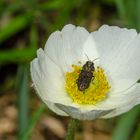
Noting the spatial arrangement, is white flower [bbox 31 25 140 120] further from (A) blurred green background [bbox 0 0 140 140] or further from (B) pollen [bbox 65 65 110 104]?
(A) blurred green background [bbox 0 0 140 140]

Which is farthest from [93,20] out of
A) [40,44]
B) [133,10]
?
[133,10]

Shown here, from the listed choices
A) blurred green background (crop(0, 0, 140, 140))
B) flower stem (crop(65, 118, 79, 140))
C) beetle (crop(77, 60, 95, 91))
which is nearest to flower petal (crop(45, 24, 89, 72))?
beetle (crop(77, 60, 95, 91))

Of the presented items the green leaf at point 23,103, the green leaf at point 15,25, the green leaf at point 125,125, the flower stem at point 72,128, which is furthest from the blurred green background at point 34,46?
the flower stem at point 72,128

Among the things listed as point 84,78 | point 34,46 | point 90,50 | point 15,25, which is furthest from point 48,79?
point 15,25

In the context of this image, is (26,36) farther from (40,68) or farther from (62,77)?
(40,68)

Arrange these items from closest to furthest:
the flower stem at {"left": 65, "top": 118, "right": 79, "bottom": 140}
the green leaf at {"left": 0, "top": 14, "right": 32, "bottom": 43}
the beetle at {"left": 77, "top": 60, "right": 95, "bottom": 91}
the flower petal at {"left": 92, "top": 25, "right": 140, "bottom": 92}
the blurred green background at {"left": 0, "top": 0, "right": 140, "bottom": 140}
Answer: the flower stem at {"left": 65, "top": 118, "right": 79, "bottom": 140}
the beetle at {"left": 77, "top": 60, "right": 95, "bottom": 91}
the flower petal at {"left": 92, "top": 25, "right": 140, "bottom": 92}
the blurred green background at {"left": 0, "top": 0, "right": 140, "bottom": 140}
the green leaf at {"left": 0, "top": 14, "right": 32, "bottom": 43}

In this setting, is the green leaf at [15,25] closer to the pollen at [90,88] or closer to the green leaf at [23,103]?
the green leaf at [23,103]
